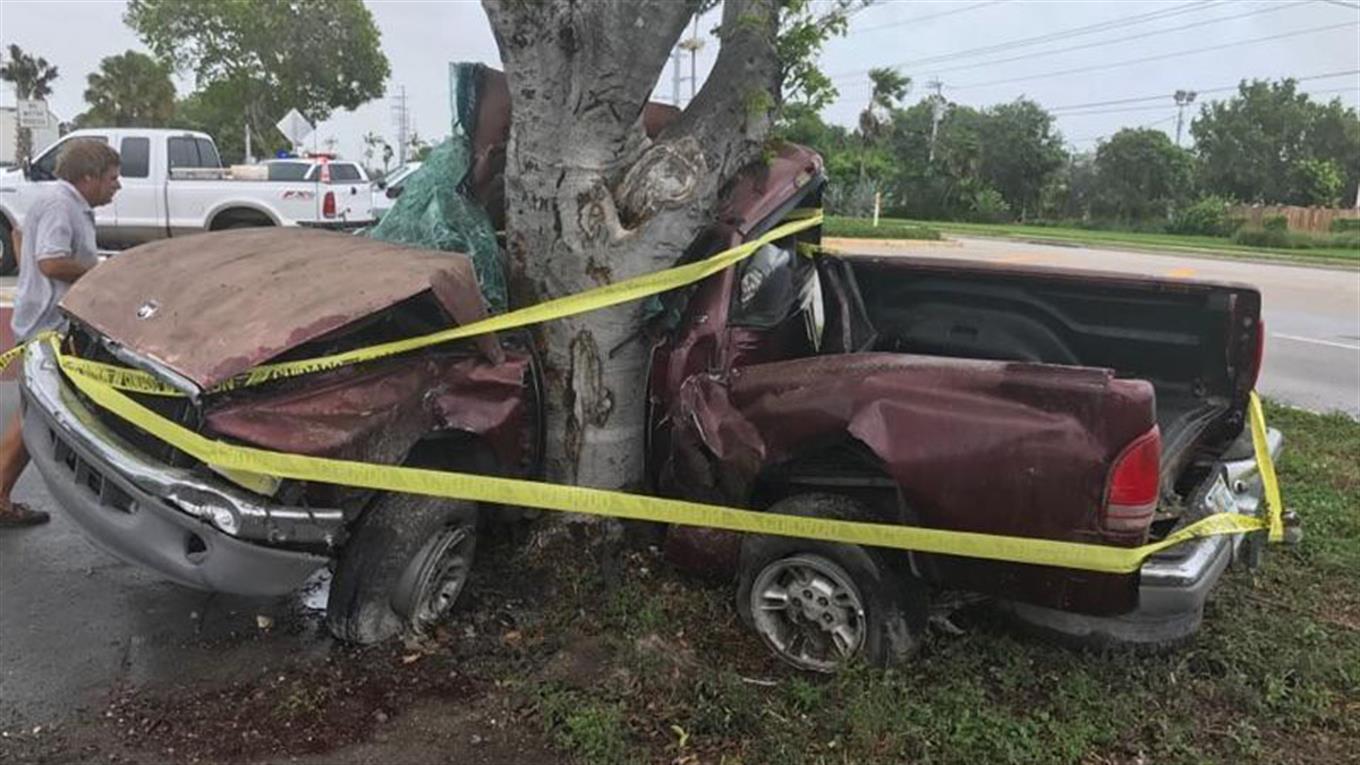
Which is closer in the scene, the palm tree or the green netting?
the green netting

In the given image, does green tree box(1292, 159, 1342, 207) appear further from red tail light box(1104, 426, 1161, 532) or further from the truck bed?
red tail light box(1104, 426, 1161, 532)

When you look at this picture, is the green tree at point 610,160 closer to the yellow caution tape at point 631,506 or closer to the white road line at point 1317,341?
the yellow caution tape at point 631,506

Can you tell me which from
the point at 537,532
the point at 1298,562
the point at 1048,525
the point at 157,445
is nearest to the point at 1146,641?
the point at 1048,525

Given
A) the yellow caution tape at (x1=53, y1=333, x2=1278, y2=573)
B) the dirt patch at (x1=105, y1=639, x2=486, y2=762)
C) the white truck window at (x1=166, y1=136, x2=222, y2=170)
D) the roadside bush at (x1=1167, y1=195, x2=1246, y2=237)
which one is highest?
the roadside bush at (x1=1167, y1=195, x2=1246, y2=237)

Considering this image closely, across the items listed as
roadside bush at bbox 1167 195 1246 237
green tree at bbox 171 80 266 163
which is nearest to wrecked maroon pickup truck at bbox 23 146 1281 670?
green tree at bbox 171 80 266 163

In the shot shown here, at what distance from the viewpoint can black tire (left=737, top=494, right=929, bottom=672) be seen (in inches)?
135

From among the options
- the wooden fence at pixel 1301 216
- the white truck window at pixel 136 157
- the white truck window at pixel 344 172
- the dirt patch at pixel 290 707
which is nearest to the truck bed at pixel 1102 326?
the dirt patch at pixel 290 707

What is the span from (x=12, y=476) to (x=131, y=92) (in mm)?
56054

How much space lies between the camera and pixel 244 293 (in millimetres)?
3605

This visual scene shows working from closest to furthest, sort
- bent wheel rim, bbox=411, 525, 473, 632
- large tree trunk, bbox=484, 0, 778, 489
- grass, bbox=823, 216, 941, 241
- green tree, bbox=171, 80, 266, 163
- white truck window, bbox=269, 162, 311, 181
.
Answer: bent wheel rim, bbox=411, 525, 473, 632
large tree trunk, bbox=484, 0, 778, 489
white truck window, bbox=269, 162, 311, 181
grass, bbox=823, 216, 941, 241
green tree, bbox=171, 80, 266, 163

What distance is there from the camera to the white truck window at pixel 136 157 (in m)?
14.3

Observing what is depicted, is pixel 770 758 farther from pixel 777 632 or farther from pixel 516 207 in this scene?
pixel 516 207

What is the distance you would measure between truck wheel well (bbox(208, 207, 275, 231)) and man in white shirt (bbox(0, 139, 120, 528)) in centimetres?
1008

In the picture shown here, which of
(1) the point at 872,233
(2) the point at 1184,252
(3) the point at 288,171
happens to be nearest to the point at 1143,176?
(2) the point at 1184,252
